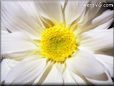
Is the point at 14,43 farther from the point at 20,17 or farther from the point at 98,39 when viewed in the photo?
the point at 98,39

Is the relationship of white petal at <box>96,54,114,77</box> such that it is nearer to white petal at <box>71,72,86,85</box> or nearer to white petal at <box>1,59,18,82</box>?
white petal at <box>71,72,86,85</box>

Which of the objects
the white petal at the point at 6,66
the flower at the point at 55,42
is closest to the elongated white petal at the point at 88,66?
the flower at the point at 55,42

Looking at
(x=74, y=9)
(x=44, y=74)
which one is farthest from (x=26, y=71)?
(x=74, y=9)

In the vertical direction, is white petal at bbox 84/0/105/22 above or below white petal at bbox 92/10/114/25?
Result: above

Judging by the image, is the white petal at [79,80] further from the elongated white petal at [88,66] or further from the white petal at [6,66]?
the white petal at [6,66]

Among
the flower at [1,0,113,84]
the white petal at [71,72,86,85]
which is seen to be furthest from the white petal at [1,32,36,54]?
the white petal at [71,72,86,85]

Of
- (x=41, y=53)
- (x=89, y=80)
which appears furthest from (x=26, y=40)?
(x=89, y=80)

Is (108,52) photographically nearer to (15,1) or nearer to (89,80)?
(89,80)
